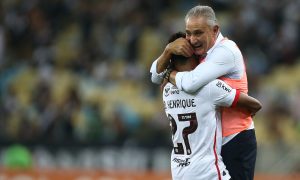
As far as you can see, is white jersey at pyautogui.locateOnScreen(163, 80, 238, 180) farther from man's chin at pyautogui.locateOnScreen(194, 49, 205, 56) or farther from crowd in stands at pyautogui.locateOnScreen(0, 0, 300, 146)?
crowd in stands at pyautogui.locateOnScreen(0, 0, 300, 146)

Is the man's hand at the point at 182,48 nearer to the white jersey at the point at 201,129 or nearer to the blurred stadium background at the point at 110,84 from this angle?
the white jersey at the point at 201,129

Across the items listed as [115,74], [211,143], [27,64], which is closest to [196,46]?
[211,143]

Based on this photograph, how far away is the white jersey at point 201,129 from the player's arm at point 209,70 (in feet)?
0.19

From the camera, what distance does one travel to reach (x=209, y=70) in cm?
607

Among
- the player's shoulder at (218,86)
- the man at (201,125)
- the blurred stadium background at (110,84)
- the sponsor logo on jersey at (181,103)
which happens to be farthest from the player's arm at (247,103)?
the blurred stadium background at (110,84)

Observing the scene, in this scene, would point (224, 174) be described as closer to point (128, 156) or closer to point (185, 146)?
point (185, 146)

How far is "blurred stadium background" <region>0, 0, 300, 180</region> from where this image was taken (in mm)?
13430

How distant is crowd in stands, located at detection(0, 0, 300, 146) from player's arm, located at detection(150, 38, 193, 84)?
22.5ft

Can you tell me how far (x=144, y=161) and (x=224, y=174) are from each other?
25.6ft

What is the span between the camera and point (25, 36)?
56.6 ft

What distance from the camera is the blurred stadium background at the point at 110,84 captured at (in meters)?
13.4

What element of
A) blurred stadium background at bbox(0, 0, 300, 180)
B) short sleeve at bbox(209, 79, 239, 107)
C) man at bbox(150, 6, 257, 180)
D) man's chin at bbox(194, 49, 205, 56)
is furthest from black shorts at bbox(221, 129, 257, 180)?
blurred stadium background at bbox(0, 0, 300, 180)

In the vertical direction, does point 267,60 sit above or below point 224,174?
above

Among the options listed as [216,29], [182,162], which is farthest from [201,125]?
[216,29]
